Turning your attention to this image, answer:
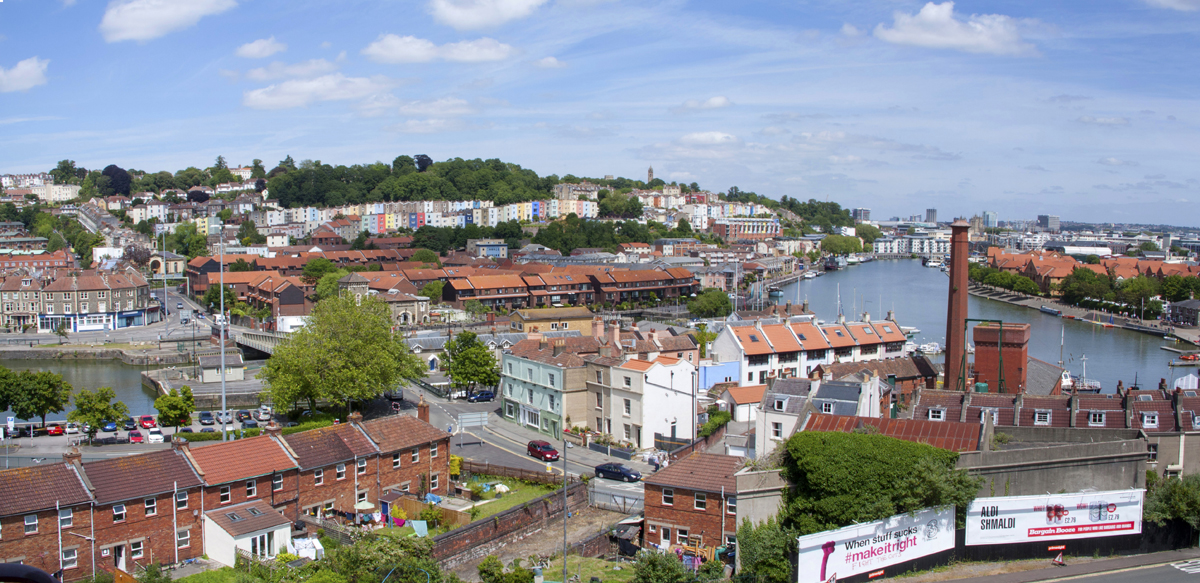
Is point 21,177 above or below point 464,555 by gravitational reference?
above

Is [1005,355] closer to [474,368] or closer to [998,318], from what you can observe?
[474,368]

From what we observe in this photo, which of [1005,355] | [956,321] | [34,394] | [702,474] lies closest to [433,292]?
[34,394]

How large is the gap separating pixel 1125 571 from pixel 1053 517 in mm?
1096

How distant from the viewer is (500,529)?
41.3 ft

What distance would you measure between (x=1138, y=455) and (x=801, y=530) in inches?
244

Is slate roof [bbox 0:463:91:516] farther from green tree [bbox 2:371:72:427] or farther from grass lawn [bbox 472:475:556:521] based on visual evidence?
green tree [bbox 2:371:72:427]

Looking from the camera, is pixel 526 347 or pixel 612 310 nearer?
pixel 526 347

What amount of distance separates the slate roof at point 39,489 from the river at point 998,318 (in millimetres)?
31047

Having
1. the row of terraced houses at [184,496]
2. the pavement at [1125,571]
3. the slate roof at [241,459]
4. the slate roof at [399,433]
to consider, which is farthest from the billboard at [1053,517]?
the slate roof at [241,459]

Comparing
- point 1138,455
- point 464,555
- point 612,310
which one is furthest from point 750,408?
point 612,310

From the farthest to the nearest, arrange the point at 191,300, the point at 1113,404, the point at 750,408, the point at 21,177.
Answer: the point at 21,177, the point at 191,300, the point at 750,408, the point at 1113,404

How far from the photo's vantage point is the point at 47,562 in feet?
36.1

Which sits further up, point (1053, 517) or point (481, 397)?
point (1053, 517)

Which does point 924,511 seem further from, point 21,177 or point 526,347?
point 21,177
